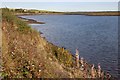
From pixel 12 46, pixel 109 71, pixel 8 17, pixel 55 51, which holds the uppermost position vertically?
pixel 8 17

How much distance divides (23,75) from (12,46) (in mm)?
2600

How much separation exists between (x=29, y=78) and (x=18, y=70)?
0.66 meters

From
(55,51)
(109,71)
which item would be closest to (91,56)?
(109,71)

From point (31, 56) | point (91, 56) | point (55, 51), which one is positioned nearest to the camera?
point (31, 56)

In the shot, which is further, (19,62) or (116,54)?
(116,54)

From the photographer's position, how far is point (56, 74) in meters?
11.0

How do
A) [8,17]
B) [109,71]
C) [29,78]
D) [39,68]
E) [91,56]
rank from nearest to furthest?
[29,78] < [39,68] < [8,17] < [109,71] < [91,56]

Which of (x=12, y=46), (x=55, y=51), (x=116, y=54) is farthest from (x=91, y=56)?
(x=12, y=46)

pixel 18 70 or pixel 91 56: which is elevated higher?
pixel 18 70

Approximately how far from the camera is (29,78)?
9.79 metres

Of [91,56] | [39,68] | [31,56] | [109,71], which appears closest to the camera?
[39,68]

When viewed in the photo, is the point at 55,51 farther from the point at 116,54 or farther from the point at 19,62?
the point at 116,54

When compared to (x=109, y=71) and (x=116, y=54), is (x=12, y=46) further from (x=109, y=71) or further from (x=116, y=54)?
(x=116, y=54)

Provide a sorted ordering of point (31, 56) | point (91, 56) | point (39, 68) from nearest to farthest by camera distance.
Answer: point (39, 68) → point (31, 56) → point (91, 56)
